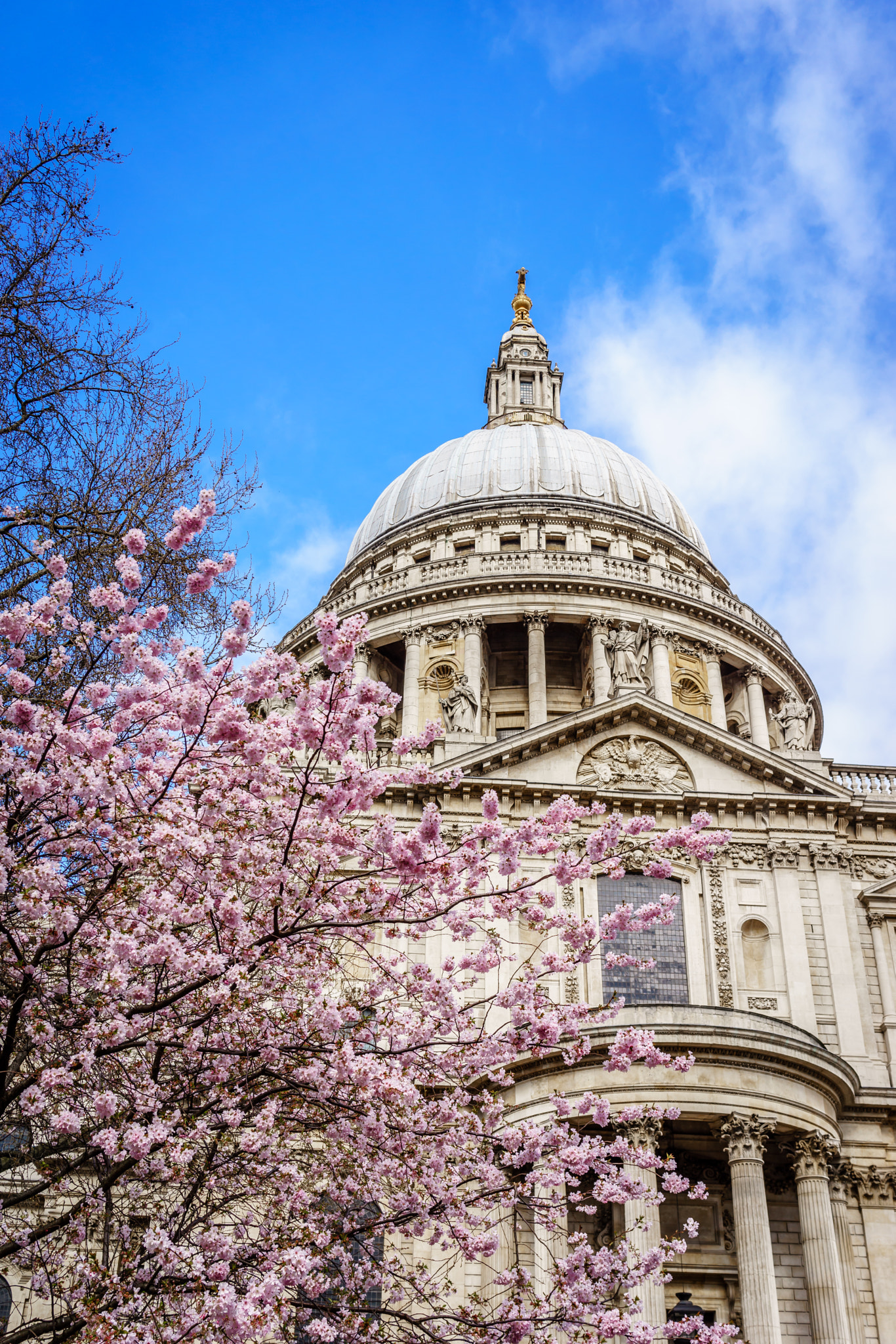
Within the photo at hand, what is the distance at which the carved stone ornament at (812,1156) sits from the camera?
2484 cm

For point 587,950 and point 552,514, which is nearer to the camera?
point 587,950

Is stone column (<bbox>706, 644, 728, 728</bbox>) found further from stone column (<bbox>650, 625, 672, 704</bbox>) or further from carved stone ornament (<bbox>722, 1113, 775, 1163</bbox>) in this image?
carved stone ornament (<bbox>722, 1113, 775, 1163</bbox>)

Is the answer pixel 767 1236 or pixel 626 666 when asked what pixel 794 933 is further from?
pixel 626 666

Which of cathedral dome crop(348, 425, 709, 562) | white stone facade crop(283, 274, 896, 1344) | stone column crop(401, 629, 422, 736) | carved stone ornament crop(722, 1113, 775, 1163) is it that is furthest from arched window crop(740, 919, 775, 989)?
cathedral dome crop(348, 425, 709, 562)

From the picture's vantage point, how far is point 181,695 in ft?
38.9

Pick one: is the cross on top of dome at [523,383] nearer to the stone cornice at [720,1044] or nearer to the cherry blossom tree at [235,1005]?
the stone cornice at [720,1044]

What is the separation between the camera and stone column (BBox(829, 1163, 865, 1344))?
81.2 ft

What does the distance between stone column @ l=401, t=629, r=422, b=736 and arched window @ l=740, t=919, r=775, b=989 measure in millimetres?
17747

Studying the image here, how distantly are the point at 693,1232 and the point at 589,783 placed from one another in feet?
52.3

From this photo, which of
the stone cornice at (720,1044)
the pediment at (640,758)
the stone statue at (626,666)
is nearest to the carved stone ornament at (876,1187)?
the stone cornice at (720,1044)

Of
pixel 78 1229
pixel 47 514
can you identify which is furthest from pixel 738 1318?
pixel 47 514

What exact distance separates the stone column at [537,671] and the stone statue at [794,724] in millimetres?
10294

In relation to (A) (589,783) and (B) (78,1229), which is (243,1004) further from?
(A) (589,783)

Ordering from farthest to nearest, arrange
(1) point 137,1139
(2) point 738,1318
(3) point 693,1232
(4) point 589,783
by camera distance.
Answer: (4) point 589,783, (2) point 738,1318, (3) point 693,1232, (1) point 137,1139
